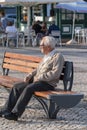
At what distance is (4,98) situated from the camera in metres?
10.4

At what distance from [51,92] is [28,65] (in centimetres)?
176

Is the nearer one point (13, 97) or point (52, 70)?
point (13, 97)

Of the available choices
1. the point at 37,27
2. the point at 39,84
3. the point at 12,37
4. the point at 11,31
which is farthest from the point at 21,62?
the point at 37,27

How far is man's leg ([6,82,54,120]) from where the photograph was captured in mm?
8180

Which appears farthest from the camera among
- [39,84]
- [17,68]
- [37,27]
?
[37,27]

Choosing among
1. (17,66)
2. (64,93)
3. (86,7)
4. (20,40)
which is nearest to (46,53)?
(64,93)

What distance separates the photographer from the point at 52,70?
337 inches

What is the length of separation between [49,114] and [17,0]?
54.1 feet

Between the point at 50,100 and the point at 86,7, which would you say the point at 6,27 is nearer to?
the point at 86,7

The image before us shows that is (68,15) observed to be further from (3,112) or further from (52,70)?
(3,112)

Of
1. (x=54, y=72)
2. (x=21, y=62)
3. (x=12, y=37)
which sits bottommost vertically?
(x=12, y=37)

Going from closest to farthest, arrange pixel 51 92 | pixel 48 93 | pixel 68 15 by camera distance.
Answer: pixel 48 93 → pixel 51 92 → pixel 68 15

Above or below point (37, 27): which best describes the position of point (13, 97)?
above

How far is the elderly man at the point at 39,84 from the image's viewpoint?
822cm
